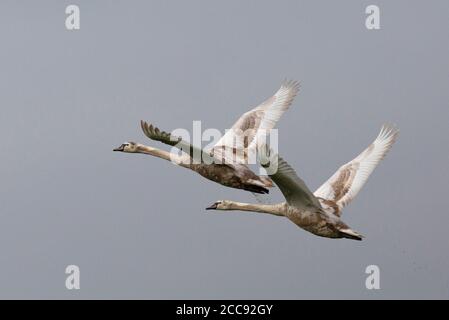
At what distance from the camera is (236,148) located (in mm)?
40781

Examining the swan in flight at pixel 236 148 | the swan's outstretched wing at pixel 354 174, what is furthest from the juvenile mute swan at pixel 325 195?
the swan in flight at pixel 236 148

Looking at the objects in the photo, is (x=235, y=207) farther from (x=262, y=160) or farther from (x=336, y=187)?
(x=262, y=160)

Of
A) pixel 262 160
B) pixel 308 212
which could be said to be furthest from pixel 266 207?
pixel 262 160

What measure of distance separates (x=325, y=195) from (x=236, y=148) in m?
3.47

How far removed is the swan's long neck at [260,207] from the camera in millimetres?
36750

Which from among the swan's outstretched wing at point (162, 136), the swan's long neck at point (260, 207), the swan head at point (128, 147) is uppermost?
the swan head at point (128, 147)

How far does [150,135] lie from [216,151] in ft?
16.6

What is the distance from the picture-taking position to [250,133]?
4219cm

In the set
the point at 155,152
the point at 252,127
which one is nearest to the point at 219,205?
the point at 155,152

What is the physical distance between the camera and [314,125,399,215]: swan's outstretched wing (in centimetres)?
3838

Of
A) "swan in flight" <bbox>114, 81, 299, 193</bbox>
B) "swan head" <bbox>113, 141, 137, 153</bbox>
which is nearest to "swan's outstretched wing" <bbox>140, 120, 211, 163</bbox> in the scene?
"swan in flight" <bbox>114, 81, 299, 193</bbox>

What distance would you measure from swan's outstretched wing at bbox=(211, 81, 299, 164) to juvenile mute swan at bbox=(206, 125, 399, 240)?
1403 mm

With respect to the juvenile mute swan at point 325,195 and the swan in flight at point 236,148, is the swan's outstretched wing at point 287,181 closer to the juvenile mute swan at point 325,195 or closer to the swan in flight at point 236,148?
the juvenile mute swan at point 325,195

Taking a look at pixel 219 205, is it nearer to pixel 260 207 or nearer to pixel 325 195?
pixel 260 207
